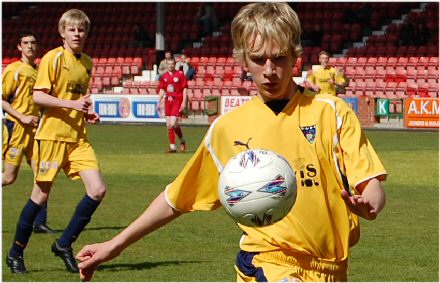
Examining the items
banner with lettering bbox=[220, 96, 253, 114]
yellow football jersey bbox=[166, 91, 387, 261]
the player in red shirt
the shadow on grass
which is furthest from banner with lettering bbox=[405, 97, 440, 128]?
yellow football jersey bbox=[166, 91, 387, 261]

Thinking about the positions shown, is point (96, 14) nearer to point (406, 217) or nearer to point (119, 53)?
point (119, 53)

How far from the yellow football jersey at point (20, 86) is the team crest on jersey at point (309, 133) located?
6.99 m

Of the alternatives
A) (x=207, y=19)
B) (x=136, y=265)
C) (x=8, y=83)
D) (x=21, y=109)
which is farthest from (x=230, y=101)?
(x=136, y=265)

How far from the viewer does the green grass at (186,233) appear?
8.96m

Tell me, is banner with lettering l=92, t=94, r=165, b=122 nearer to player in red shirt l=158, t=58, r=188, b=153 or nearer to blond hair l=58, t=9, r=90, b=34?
player in red shirt l=158, t=58, r=188, b=153

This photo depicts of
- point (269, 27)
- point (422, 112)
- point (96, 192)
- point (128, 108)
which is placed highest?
point (269, 27)

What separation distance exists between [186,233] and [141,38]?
3139cm

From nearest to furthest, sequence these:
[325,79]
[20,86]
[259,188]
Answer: [259,188], [20,86], [325,79]

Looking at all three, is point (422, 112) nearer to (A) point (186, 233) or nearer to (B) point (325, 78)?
(B) point (325, 78)

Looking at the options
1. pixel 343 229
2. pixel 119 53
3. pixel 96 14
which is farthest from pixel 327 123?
pixel 96 14

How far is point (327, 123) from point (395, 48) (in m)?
33.0

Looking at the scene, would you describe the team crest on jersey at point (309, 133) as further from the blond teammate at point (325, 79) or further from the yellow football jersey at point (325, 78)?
the yellow football jersey at point (325, 78)

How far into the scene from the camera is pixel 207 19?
1628 inches

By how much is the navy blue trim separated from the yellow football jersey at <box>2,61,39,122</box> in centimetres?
685
